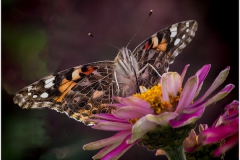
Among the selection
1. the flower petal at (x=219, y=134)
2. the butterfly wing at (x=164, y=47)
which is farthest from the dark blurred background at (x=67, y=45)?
the flower petal at (x=219, y=134)

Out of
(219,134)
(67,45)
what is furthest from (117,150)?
(67,45)

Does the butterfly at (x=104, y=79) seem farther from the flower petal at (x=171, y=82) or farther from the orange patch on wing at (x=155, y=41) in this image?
the flower petal at (x=171, y=82)

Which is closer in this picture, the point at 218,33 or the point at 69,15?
the point at 218,33

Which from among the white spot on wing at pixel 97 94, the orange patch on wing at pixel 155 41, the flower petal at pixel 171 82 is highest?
the orange patch on wing at pixel 155 41

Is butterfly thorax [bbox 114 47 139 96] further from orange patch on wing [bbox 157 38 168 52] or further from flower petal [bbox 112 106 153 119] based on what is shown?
flower petal [bbox 112 106 153 119]

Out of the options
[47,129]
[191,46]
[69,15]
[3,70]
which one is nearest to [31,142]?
A: [47,129]

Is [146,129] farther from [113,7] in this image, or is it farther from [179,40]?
[113,7]

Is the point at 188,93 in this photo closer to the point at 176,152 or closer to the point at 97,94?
the point at 176,152

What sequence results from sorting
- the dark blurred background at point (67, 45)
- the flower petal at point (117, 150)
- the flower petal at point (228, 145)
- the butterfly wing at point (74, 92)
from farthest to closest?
the dark blurred background at point (67, 45)
the butterfly wing at point (74, 92)
the flower petal at point (117, 150)
the flower petal at point (228, 145)
